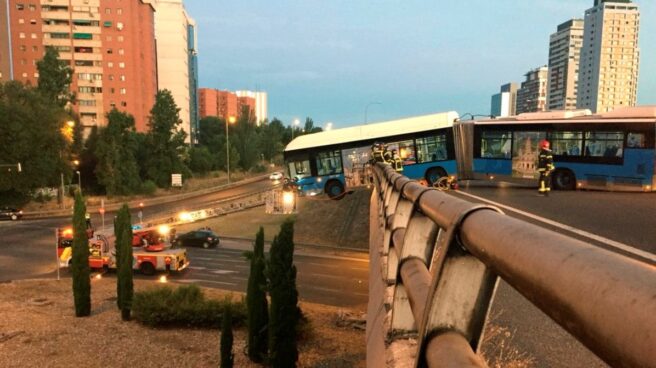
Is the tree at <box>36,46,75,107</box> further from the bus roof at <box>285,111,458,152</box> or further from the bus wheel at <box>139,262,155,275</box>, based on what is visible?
the bus roof at <box>285,111,458,152</box>

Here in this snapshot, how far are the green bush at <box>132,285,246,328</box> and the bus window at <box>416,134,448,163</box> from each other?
40.3 feet

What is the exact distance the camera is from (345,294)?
24.9 m

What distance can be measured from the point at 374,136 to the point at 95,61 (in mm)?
73149

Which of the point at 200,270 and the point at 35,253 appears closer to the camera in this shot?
the point at 200,270

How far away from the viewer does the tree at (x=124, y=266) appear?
23.4 metres

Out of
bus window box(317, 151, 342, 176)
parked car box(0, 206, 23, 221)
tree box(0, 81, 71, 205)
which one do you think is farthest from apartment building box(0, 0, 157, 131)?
bus window box(317, 151, 342, 176)

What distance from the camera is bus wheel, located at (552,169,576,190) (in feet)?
64.8

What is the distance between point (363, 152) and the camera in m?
25.2

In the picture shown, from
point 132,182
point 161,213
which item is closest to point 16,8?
point 132,182

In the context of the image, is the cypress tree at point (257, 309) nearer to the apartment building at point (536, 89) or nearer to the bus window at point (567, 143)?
the bus window at point (567, 143)

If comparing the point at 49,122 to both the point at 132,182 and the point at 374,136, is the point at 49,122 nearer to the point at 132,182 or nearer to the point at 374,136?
the point at 132,182

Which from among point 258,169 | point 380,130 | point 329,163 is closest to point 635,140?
point 380,130

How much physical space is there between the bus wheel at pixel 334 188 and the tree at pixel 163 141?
44929 millimetres

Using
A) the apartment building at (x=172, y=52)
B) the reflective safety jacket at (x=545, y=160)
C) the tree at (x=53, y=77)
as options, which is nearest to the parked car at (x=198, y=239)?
the reflective safety jacket at (x=545, y=160)
